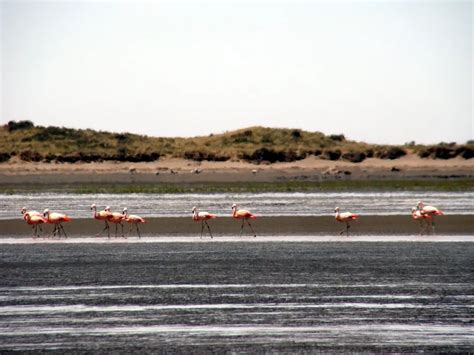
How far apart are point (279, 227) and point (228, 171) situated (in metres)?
37.1

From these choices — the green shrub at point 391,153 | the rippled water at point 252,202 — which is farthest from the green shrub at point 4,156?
the green shrub at point 391,153

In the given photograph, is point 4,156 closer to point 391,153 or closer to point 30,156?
point 30,156

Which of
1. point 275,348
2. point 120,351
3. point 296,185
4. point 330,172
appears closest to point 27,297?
point 120,351

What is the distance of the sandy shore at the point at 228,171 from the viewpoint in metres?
58.4

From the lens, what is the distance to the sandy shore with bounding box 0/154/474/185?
192ft

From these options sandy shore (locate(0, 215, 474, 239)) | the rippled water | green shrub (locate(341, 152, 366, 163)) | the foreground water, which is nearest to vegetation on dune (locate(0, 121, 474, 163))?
green shrub (locate(341, 152, 366, 163))

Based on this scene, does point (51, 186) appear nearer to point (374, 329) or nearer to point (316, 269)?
point (316, 269)

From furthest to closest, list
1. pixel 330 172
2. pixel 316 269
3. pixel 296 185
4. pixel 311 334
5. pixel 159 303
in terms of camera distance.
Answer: pixel 330 172
pixel 296 185
pixel 316 269
pixel 159 303
pixel 311 334

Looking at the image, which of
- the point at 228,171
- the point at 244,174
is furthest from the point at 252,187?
the point at 228,171

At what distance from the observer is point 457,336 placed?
1243 cm

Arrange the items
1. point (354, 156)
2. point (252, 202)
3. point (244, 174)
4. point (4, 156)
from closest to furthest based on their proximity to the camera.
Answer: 1. point (252, 202)
2. point (244, 174)
3. point (4, 156)
4. point (354, 156)

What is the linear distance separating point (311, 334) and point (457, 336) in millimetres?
2535

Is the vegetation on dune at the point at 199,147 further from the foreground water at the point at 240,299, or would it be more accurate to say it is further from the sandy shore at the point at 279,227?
the foreground water at the point at 240,299

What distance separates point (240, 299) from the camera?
15398 mm
